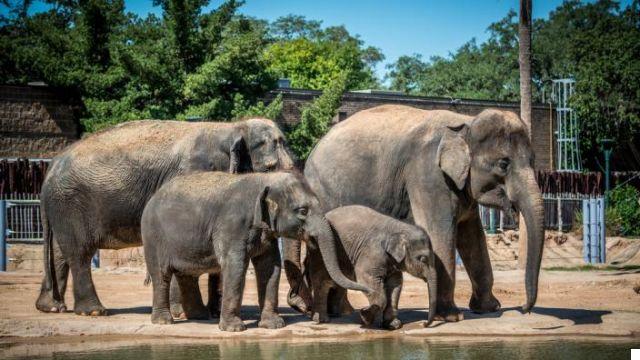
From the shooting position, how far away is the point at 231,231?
12.7 metres

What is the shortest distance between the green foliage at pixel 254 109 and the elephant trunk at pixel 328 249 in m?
17.6

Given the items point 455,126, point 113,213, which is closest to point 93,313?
point 113,213

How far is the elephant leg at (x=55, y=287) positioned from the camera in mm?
14688

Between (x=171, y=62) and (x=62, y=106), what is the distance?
349 cm

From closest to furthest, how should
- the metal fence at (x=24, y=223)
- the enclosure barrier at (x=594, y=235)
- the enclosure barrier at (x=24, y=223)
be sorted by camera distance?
the enclosure barrier at (x=24, y=223)
the metal fence at (x=24, y=223)
the enclosure barrier at (x=594, y=235)

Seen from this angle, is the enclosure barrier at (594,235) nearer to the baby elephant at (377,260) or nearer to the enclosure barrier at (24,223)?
the enclosure barrier at (24,223)

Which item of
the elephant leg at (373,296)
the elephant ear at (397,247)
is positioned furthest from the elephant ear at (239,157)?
the elephant ear at (397,247)

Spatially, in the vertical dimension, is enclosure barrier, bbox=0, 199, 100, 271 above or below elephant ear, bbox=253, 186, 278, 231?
below

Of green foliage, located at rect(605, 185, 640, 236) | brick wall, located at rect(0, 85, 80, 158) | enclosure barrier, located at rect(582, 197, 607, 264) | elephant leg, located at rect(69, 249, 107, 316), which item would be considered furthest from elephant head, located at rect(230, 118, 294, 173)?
green foliage, located at rect(605, 185, 640, 236)

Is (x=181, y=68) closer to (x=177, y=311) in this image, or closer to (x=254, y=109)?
(x=254, y=109)

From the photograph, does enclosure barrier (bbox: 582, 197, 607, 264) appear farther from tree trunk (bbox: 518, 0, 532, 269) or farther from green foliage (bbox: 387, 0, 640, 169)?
green foliage (bbox: 387, 0, 640, 169)

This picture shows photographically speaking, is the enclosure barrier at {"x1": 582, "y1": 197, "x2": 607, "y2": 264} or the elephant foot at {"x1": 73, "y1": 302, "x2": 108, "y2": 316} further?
the enclosure barrier at {"x1": 582, "y1": 197, "x2": 607, "y2": 264}

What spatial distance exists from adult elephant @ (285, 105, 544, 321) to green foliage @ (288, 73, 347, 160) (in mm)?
17027

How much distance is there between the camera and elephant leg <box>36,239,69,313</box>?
578 inches
